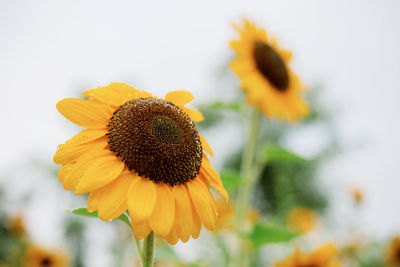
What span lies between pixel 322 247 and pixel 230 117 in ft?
16.5

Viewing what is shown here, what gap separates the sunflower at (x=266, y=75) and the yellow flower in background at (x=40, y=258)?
6.37 feet

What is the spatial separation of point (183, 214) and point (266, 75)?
3.69 ft

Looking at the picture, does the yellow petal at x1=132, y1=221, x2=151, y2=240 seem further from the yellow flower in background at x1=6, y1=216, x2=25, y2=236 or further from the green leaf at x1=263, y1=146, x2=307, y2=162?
the yellow flower in background at x1=6, y1=216, x2=25, y2=236

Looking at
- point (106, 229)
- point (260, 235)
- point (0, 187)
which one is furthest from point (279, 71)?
point (0, 187)

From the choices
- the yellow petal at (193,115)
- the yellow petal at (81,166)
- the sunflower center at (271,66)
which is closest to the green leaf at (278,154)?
the sunflower center at (271,66)

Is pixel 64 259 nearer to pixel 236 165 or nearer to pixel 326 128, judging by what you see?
pixel 236 165

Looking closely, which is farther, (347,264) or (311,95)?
(311,95)

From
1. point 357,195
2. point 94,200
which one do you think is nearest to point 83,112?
point 94,200

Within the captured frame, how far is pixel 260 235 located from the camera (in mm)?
1116

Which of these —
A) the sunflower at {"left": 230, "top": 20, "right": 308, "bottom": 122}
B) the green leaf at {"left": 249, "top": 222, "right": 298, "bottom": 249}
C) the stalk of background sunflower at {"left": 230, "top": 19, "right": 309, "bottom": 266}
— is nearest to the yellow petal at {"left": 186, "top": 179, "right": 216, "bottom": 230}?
the green leaf at {"left": 249, "top": 222, "right": 298, "bottom": 249}

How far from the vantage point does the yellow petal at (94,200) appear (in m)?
0.48

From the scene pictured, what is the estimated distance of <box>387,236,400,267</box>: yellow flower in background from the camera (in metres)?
2.46

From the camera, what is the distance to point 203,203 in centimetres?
53

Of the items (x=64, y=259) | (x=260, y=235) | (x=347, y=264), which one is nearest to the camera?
(x=260, y=235)
